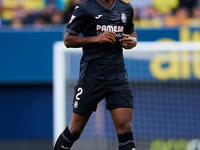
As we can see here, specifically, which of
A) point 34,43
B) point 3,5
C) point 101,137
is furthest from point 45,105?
point 101,137

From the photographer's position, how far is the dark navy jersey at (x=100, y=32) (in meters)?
4.28

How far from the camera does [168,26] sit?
9.95m

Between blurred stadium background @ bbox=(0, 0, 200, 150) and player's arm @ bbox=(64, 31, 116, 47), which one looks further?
blurred stadium background @ bbox=(0, 0, 200, 150)

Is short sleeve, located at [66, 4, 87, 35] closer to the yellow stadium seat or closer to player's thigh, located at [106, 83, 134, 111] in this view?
player's thigh, located at [106, 83, 134, 111]

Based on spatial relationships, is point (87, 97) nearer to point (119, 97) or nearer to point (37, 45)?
point (119, 97)

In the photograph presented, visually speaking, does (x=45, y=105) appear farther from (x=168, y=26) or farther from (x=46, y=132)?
(x=168, y=26)

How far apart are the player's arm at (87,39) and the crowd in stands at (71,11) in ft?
18.1

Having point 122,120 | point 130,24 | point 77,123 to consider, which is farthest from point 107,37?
point 77,123

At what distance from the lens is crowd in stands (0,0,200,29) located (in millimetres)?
9828

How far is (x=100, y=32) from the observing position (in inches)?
170

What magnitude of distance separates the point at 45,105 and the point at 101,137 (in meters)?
3.26

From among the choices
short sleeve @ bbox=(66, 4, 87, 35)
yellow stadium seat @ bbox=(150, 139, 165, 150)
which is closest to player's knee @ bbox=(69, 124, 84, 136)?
short sleeve @ bbox=(66, 4, 87, 35)

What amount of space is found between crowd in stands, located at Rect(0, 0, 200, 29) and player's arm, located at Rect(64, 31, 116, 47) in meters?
5.52

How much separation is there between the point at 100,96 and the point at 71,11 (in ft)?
18.4
